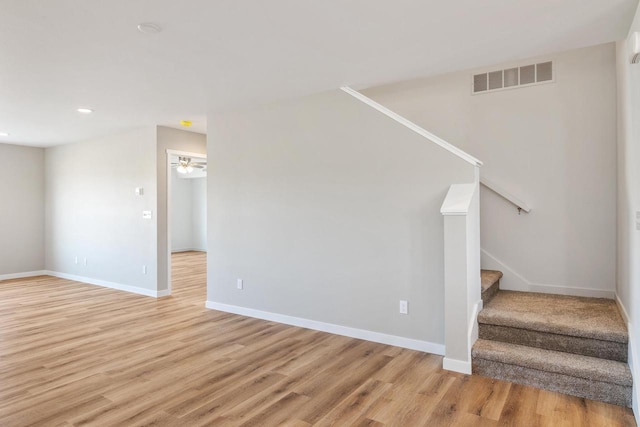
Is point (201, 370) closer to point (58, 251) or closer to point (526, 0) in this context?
point (526, 0)

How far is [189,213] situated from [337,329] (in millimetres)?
9122

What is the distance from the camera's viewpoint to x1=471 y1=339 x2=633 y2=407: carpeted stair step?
2.49 m

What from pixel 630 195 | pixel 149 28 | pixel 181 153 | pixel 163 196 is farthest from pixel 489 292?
pixel 181 153

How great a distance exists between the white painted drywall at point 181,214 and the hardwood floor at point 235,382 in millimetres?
7110

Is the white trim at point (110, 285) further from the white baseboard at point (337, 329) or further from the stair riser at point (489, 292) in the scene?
the stair riser at point (489, 292)

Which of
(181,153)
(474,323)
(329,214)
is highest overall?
(181,153)

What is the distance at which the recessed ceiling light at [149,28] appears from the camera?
8.11 ft

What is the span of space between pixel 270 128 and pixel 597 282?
12.1 feet

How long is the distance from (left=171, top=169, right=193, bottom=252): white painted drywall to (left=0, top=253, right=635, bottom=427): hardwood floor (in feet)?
23.3

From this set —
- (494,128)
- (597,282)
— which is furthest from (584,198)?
(494,128)

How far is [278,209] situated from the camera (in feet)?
14.2

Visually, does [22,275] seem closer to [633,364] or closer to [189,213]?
[189,213]

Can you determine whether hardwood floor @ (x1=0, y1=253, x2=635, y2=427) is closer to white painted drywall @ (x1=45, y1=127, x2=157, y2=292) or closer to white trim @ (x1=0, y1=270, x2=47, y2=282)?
white painted drywall @ (x1=45, y1=127, x2=157, y2=292)

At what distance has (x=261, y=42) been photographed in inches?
109
